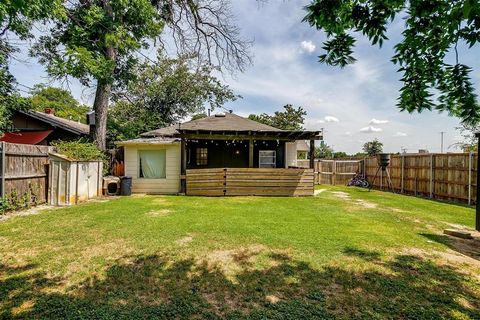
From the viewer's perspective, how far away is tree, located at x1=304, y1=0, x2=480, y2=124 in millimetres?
2295

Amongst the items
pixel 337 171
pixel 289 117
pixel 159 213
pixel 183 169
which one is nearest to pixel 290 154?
pixel 337 171

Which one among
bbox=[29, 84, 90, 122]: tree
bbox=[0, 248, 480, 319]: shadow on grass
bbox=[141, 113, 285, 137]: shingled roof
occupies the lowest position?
bbox=[0, 248, 480, 319]: shadow on grass

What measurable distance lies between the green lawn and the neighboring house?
903cm

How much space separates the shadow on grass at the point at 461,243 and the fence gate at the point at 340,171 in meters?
12.4

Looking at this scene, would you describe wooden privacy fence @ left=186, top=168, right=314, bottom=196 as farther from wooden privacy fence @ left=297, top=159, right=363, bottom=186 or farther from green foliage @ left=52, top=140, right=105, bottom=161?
wooden privacy fence @ left=297, top=159, right=363, bottom=186

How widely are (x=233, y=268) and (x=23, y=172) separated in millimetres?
7529

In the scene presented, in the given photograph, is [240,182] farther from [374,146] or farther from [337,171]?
[374,146]

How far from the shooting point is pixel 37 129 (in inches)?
552

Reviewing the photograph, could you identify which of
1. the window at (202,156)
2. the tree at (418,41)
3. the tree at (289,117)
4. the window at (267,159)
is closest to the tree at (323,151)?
the tree at (289,117)

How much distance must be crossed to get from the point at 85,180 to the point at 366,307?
10.0m

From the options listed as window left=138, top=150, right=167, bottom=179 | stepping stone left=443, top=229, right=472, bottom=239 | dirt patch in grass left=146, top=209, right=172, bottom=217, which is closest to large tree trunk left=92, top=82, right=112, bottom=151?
window left=138, top=150, right=167, bottom=179

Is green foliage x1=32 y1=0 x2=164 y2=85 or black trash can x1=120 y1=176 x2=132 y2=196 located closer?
green foliage x1=32 y1=0 x2=164 y2=85

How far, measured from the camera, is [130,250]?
4.36m

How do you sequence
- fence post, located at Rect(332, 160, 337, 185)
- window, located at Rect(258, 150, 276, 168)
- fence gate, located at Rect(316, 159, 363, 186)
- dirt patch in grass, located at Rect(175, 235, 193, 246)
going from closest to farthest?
dirt patch in grass, located at Rect(175, 235, 193, 246), window, located at Rect(258, 150, 276, 168), fence gate, located at Rect(316, 159, 363, 186), fence post, located at Rect(332, 160, 337, 185)
